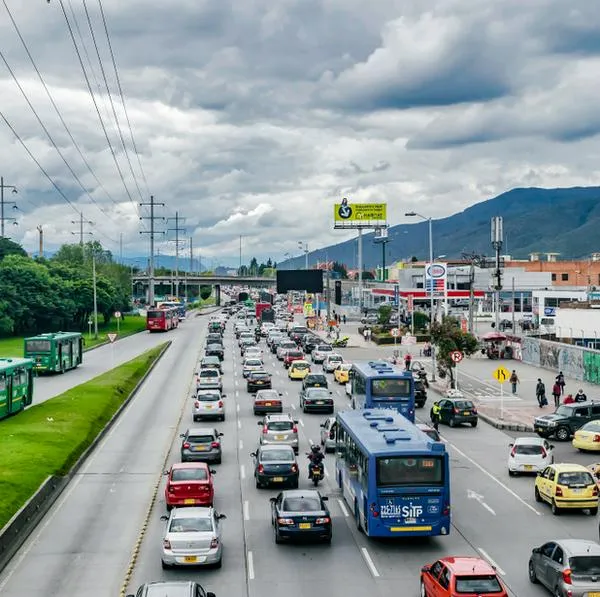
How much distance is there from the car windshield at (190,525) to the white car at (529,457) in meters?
15.2

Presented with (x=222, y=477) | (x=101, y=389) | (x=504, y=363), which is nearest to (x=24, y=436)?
(x=222, y=477)

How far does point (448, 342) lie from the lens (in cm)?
6500

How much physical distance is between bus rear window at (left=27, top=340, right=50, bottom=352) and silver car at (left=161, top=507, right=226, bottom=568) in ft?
165

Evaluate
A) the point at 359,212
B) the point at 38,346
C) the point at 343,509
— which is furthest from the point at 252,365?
the point at 359,212

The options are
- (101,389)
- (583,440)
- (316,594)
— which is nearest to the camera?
(316,594)

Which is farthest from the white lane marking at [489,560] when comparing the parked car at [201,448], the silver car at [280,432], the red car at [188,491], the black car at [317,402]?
the black car at [317,402]

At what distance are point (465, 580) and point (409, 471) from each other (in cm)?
637

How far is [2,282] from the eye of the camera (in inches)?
4825

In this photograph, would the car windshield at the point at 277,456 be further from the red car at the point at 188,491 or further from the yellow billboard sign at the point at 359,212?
the yellow billboard sign at the point at 359,212

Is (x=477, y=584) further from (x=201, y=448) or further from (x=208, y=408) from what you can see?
(x=208, y=408)

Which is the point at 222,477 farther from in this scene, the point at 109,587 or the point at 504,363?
the point at 504,363

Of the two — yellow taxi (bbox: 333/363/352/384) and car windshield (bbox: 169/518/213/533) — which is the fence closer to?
yellow taxi (bbox: 333/363/352/384)

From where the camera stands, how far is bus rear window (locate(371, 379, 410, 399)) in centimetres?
4228

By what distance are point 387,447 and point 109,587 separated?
7964 mm
